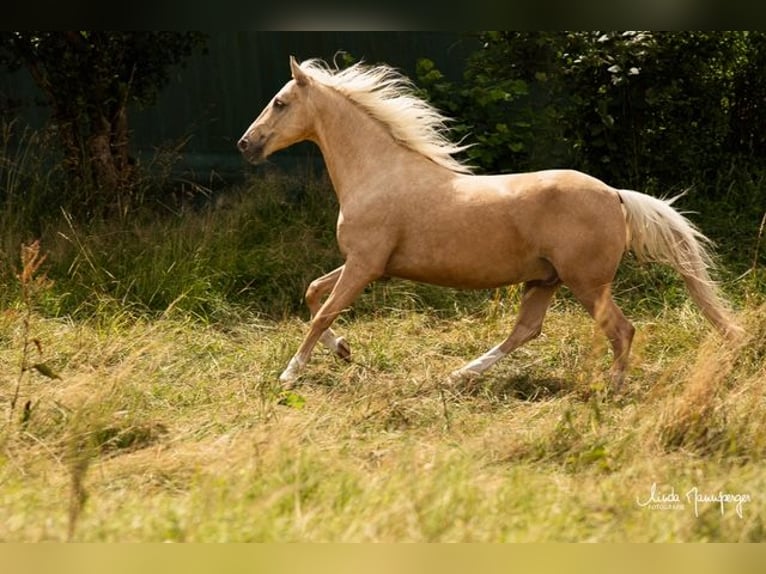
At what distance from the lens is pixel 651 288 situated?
789cm

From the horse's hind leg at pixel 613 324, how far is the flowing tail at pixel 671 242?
329mm

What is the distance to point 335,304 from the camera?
6.23 metres

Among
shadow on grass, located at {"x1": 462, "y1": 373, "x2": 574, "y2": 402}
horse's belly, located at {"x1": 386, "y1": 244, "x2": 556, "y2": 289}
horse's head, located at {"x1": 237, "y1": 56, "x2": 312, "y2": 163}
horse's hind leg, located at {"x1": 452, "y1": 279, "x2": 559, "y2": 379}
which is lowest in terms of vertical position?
shadow on grass, located at {"x1": 462, "y1": 373, "x2": 574, "y2": 402}

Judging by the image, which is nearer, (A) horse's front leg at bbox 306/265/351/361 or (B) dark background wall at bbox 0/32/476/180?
(A) horse's front leg at bbox 306/265/351/361

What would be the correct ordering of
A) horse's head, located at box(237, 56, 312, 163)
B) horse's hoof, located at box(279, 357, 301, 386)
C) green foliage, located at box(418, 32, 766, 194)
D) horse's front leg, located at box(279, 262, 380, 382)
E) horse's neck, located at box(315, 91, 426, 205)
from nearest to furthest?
horse's hoof, located at box(279, 357, 301, 386), horse's front leg, located at box(279, 262, 380, 382), horse's neck, located at box(315, 91, 426, 205), horse's head, located at box(237, 56, 312, 163), green foliage, located at box(418, 32, 766, 194)

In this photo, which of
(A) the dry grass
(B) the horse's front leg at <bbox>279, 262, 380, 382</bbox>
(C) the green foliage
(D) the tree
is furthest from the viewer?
(C) the green foliage

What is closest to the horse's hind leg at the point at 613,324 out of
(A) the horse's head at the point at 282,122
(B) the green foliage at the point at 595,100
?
(A) the horse's head at the point at 282,122

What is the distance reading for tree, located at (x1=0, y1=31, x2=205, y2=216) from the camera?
8.84 m

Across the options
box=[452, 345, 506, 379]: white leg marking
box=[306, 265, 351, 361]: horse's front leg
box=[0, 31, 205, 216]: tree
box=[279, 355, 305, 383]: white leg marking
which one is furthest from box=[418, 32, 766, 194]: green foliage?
box=[279, 355, 305, 383]: white leg marking

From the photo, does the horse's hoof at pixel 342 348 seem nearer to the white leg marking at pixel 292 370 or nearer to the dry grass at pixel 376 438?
the dry grass at pixel 376 438

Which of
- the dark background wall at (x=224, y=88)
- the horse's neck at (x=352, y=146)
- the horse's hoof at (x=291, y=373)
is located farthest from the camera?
the dark background wall at (x=224, y=88)

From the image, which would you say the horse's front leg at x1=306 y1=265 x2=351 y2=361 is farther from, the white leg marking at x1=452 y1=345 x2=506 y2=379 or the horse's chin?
the horse's chin

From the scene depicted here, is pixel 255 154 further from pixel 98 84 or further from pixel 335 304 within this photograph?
pixel 98 84

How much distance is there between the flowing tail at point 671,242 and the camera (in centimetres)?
606
